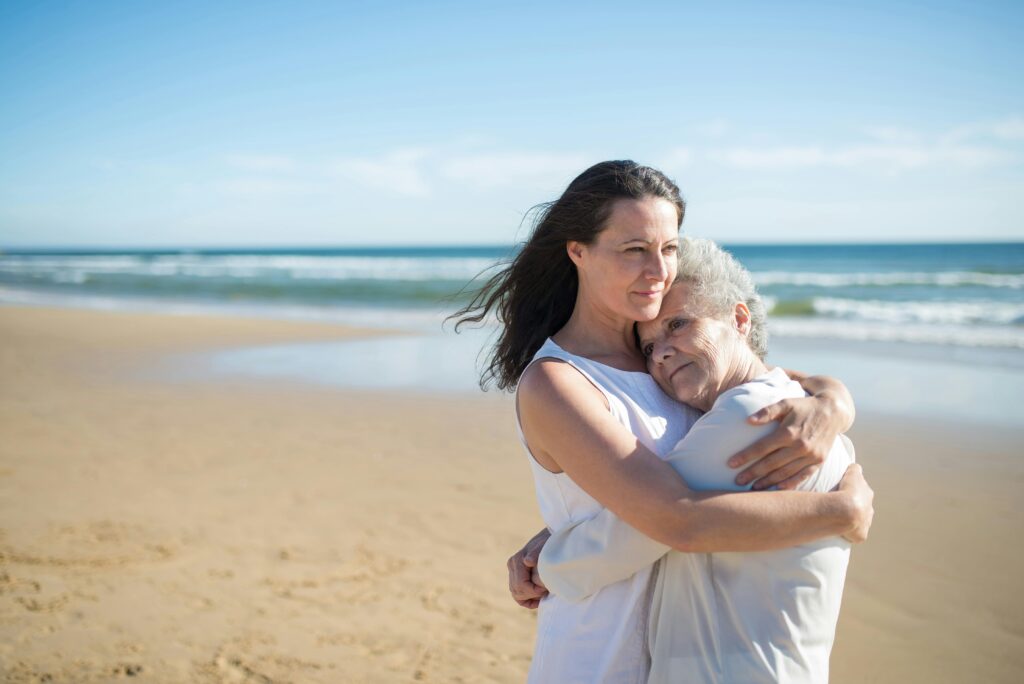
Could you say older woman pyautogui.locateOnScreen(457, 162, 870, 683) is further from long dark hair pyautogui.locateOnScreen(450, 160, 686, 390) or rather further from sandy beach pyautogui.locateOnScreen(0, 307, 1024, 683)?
sandy beach pyautogui.locateOnScreen(0, 307, 1024, 683)

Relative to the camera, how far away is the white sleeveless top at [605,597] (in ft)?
6.77

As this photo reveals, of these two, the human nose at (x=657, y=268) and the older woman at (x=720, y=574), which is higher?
the human nose at (x=657, y=268)

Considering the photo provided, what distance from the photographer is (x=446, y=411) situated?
9.25 meters

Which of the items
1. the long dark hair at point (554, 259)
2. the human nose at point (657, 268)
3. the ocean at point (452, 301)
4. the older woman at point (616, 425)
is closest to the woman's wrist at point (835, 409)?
the older woman at point (616, 425)

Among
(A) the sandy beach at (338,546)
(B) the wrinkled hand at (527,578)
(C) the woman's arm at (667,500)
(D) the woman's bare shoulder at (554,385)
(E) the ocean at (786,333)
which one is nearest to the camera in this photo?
(C) the woman's arm at (667,500)

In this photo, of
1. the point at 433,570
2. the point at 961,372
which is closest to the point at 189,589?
the point at 433,570

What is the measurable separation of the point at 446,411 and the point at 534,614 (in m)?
4.84

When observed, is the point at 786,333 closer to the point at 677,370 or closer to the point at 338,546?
the point at 338,546

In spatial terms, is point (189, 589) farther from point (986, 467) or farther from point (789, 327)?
point (789, 327)

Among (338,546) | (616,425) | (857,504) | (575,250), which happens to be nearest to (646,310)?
(575,250)

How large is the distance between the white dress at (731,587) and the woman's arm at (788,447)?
26 mm

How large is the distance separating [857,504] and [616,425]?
63cm

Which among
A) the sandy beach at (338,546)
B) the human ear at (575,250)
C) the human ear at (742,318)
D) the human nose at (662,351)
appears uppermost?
the human ear at (575,250)

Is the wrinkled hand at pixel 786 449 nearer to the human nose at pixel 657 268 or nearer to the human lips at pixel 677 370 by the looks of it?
the human lips at pixel 677 370
